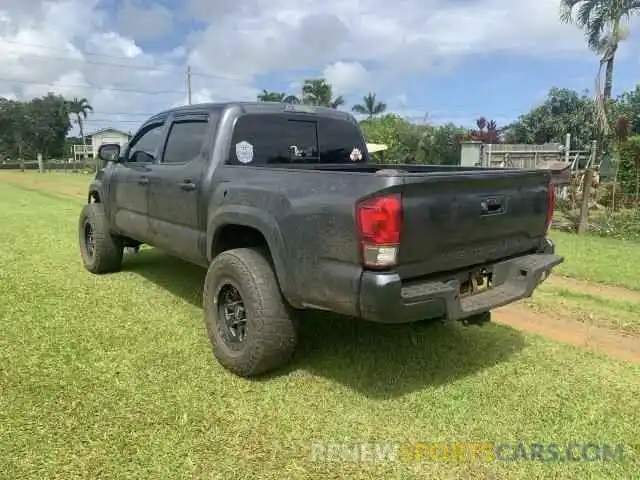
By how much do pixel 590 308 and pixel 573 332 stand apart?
841 millimetres

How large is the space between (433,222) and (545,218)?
137 cm

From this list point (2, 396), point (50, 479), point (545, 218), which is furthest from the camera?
point (545, 218)

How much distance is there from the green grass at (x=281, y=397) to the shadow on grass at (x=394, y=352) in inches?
0.6

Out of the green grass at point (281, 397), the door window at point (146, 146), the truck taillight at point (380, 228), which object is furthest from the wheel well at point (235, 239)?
the door window at point (146, 146)

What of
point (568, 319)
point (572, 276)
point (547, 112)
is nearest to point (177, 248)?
point (568, 319)

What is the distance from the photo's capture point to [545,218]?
4141 millimetres

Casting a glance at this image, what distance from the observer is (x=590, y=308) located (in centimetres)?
562

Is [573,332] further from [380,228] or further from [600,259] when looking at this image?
[600,259]

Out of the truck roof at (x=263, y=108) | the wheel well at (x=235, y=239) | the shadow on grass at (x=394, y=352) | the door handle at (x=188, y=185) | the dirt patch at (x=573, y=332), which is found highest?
the truck roof at (x=263, y=108)

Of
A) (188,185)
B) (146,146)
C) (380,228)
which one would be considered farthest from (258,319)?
(146,146)

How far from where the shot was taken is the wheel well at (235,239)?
13.5 feet

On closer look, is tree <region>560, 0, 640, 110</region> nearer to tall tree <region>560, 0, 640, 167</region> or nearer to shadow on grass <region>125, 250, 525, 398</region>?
tall tree <region>560, 0, 640, 167</region>

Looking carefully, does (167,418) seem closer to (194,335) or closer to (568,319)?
(194,335)

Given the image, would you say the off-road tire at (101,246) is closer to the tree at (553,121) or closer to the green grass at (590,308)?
the green grass at (590,308)
